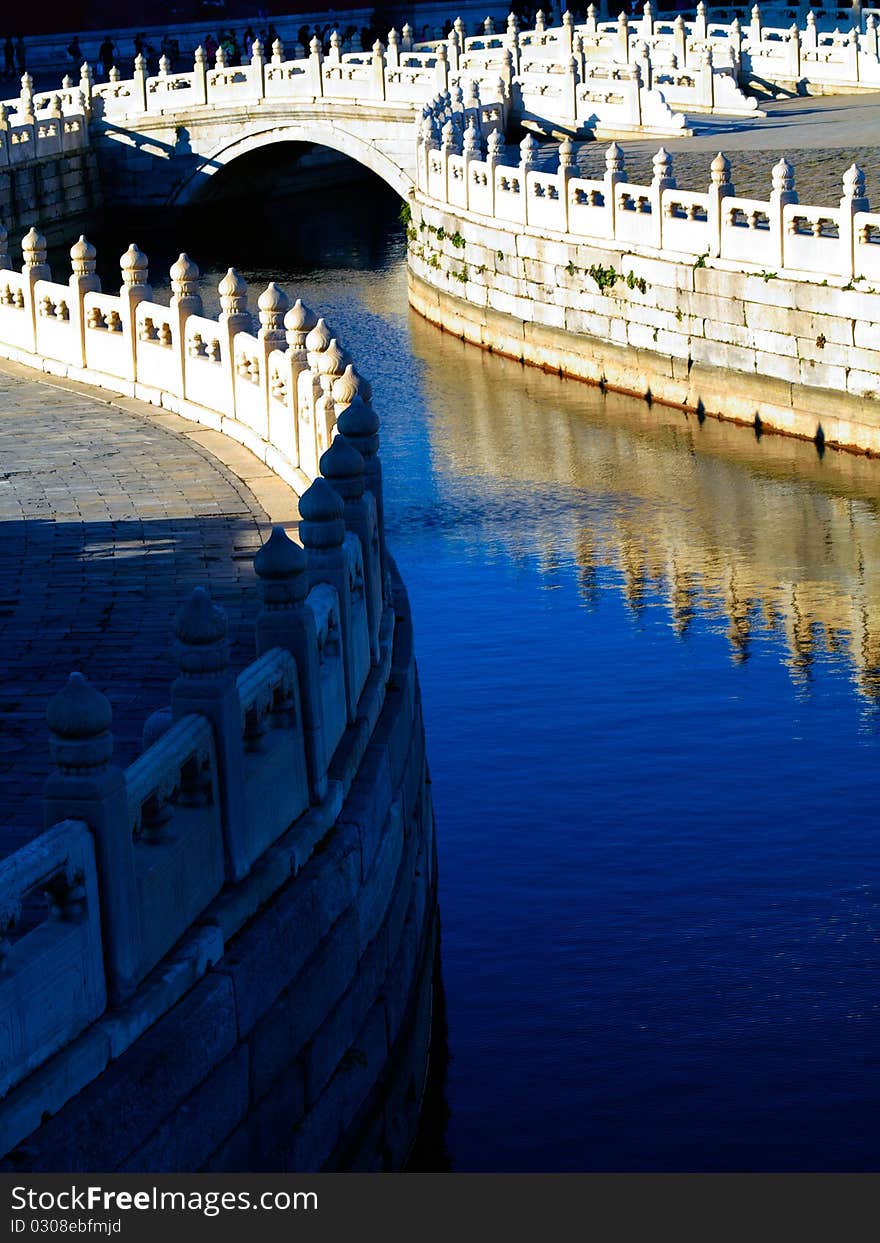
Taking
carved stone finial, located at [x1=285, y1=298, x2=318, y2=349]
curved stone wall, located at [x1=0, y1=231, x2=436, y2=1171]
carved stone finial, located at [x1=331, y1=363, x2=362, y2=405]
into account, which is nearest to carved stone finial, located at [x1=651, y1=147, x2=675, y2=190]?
carved stone finial, located at [x1=285, y1=298, x2=318, y2=349]

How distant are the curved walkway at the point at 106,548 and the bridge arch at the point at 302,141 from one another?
20.7 meters

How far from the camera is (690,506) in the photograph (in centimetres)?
2212

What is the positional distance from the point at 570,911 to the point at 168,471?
5683 mm

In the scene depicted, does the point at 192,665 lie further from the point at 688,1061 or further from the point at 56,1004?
the point at 688,1061

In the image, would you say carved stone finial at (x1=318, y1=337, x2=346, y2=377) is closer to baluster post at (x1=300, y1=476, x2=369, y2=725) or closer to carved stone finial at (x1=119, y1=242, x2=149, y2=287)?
baluster post at (x1=300, y1=476, x2=369, y2=725)

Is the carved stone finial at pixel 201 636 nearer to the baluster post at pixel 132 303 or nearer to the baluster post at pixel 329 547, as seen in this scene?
the baluster post at pixel 329 547

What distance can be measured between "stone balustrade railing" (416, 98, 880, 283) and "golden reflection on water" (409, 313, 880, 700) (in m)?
1.80

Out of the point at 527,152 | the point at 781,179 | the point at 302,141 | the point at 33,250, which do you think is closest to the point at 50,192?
the point at 302,141

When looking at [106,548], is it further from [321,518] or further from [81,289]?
[81,289]

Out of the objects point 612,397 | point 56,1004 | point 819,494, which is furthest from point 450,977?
point 612,397

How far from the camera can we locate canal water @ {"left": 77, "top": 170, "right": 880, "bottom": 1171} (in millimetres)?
11305

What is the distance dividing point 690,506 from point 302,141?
23564 millimetres

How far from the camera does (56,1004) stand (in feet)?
24.6

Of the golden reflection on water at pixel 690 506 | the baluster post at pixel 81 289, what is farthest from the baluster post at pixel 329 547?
the baluster post at pixel 81 289
